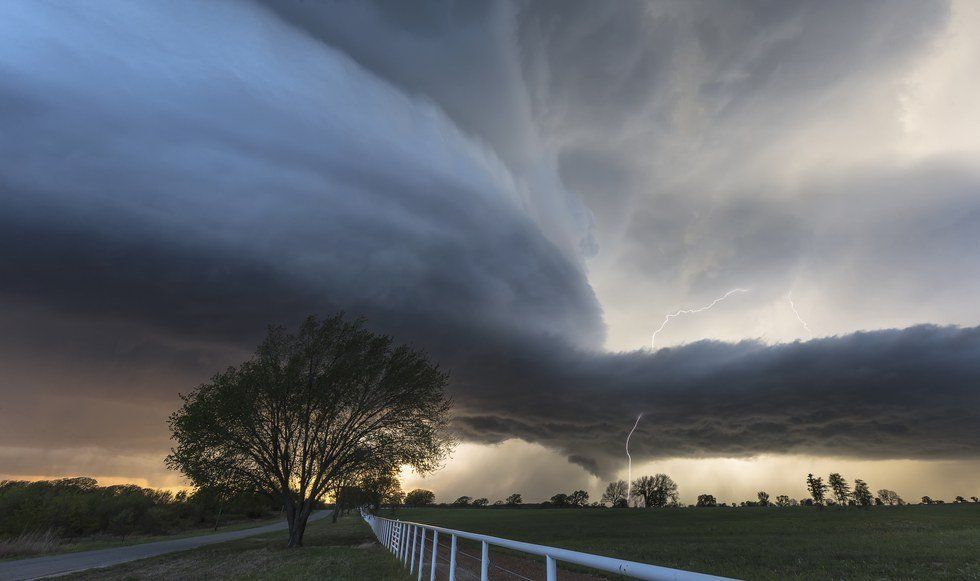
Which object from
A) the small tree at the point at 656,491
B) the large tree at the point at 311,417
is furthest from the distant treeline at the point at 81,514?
the small tree at the point at 656,491

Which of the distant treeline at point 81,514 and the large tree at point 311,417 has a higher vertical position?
the large tree at point 311,417

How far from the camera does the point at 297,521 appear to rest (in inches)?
1340

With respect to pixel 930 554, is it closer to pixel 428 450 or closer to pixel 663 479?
pixel 428 450

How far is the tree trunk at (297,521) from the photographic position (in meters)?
34.0

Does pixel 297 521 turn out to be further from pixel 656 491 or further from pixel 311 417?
pixel 656 491

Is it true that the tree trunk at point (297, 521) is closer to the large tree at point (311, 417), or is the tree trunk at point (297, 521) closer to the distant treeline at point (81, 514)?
the large tree at point (311, 417)

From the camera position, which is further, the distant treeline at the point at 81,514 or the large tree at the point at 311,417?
the distant treeline at the point at 81,514

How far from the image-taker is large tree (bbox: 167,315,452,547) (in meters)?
33.8

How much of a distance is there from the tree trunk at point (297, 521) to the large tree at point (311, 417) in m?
0.07

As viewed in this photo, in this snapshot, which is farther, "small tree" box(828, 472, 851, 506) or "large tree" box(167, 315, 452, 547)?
"small tree" box(828, 472, 851, 506)

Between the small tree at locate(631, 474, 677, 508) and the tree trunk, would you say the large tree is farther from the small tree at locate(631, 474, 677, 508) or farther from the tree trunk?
the small tree at locate(631, 474, 677, 508)

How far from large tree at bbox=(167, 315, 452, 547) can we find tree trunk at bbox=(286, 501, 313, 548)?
0.23 feet

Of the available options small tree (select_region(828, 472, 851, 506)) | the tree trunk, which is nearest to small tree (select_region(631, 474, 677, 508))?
small tree (select_region(828, 472, 851, 506))

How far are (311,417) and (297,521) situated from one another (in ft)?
23.5
